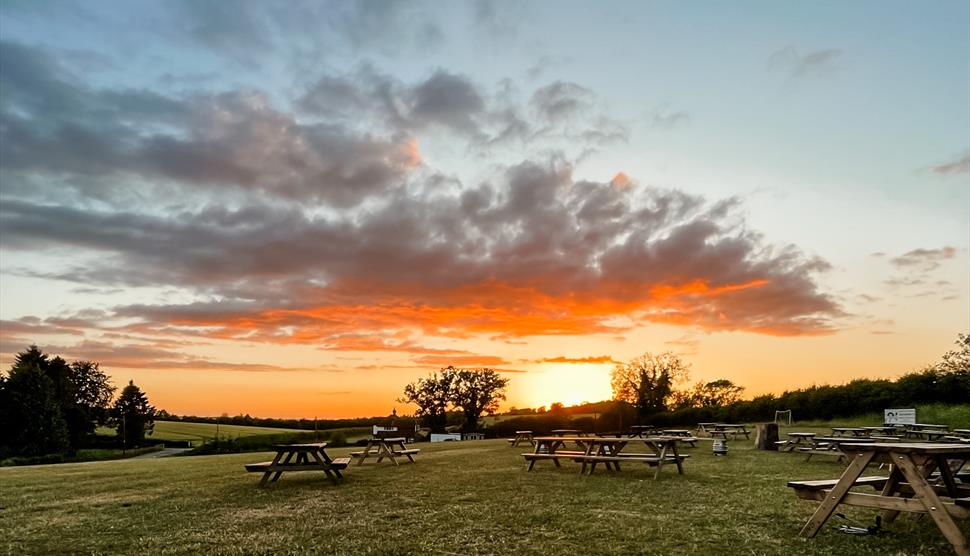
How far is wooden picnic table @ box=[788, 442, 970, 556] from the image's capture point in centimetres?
545

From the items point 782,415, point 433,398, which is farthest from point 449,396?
point 782,415

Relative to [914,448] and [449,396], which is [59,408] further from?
[914,448]

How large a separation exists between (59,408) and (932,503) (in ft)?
239

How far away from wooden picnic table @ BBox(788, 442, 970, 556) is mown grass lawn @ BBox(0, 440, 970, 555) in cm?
37

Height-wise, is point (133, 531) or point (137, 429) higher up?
point (133, 531)

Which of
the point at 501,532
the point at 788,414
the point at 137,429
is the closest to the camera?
the point at 501,532

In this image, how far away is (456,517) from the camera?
25.5ft

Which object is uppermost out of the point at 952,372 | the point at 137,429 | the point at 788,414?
the point at 952,372

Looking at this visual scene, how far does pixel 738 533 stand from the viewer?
656 cm

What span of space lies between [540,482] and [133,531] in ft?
22.0

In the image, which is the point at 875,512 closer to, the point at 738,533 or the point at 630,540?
the point at 738,533

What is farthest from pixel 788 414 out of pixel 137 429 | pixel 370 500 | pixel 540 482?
pixel 137 429

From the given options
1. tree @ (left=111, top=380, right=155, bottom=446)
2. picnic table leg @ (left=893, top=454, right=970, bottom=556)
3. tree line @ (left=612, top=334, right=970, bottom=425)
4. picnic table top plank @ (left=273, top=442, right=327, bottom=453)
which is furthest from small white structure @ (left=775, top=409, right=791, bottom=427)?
tree @ (left=111, top=380, right=155, bottom=446)

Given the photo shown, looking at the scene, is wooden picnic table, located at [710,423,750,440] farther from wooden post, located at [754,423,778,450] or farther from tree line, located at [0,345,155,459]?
tree line, located at [0,345,155,459]
